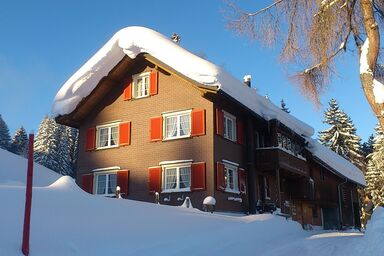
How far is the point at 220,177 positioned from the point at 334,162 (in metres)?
15.1

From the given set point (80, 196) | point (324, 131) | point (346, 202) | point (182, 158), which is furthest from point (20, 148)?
point (80, 196)

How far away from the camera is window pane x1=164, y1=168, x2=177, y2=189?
21.8m

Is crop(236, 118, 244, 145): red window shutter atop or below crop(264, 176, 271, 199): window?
atop

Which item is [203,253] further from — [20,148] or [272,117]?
[20,148]

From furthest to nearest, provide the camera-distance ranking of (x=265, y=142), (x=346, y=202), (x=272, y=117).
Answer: (x=346, y=202) → (x=265, y=142) → (x=272, y=117)

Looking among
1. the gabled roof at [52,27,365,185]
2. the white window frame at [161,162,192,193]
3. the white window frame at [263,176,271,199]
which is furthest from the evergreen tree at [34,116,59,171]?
the white window frame at [161,162,192,193]

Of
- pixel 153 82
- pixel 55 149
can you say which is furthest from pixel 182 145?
pixel 55 149

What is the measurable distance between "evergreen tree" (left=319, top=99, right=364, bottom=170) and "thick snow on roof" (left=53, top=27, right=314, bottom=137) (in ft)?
78.4

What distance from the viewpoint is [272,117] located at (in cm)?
2306

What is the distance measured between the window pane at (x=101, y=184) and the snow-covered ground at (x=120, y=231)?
43.4 feet

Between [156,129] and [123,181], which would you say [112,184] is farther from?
[156,129]

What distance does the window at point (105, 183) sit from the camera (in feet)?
78.5

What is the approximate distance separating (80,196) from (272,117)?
1564cm

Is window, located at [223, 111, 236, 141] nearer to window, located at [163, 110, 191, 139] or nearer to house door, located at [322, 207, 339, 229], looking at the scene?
window, located at [163, 110, 191, 139]
